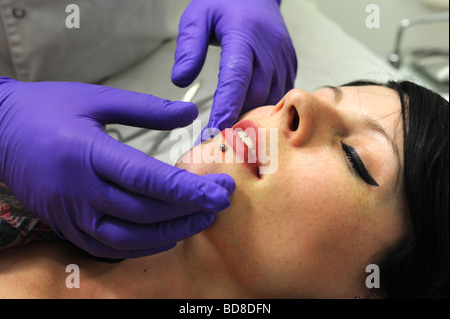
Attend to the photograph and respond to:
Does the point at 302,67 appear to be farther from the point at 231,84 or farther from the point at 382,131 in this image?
the point at 382,131

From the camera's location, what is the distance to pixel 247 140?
2.85 feet

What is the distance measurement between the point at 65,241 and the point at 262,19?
2.57 ft

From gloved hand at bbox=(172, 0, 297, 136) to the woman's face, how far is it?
181 mm

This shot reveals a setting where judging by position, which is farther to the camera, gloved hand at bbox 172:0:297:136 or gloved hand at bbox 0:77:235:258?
gloved hand at bbox 172:0:297:136

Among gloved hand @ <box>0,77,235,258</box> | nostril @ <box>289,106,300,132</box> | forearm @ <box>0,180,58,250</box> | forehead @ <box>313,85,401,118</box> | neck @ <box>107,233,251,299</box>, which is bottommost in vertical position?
neck @ <box>107,233,251,299</box>

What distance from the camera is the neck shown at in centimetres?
89

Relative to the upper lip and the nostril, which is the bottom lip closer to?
the upper lip

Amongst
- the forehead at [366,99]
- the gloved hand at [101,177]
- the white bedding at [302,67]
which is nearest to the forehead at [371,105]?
the forehead at [366,99]

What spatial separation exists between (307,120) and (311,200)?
0.15m

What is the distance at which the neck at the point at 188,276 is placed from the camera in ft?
2.91

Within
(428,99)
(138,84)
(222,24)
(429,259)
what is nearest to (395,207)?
(429,259)

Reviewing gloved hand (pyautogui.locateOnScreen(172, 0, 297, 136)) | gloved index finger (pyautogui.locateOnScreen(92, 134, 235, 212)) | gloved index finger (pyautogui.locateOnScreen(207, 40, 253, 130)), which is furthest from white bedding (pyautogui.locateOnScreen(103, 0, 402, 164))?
gloved index finger (pyautogui.locateOnScreen(92, 134, 235, 212))

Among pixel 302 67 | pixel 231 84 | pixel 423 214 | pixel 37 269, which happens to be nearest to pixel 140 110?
pixel 231 84

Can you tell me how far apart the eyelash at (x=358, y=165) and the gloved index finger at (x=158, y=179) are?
252mm
